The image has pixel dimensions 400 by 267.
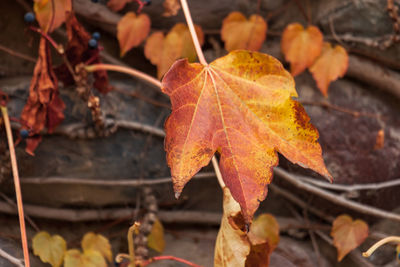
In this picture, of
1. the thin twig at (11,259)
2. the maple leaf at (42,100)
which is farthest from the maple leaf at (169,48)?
the thin twig at (11,259)

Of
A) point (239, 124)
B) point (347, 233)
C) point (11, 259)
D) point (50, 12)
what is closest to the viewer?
point (239, 124)

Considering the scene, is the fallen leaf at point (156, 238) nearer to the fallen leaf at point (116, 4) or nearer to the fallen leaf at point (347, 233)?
the fallen leaf at point (347, 233)

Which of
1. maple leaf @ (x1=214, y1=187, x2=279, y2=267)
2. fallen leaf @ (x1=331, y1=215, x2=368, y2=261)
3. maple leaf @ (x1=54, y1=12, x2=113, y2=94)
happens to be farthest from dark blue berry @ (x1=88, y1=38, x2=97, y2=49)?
fallen leaf @ (x1=331, y1=215, x2=368, y2=261)

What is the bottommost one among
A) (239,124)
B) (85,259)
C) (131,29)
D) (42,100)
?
(85,259)

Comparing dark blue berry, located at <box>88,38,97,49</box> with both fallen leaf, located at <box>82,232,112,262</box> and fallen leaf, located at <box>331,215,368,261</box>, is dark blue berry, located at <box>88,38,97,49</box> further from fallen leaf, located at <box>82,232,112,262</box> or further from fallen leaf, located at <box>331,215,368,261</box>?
fallen leaf, located at <box>331,215,368,261</box>

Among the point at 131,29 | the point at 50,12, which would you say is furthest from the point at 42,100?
the point at 131,29

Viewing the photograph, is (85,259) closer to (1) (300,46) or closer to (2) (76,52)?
(2) (76,52)
